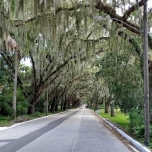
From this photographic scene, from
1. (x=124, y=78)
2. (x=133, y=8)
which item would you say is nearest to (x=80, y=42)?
(x=124, y=78)

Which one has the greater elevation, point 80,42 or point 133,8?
point 133,8

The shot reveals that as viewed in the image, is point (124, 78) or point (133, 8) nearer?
point (133, 8)

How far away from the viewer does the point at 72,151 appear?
832 cm

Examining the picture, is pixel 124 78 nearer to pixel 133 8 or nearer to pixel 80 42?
pixel 80 42

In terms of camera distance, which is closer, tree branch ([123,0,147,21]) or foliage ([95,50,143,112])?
tree branch ([123,0,147,21])

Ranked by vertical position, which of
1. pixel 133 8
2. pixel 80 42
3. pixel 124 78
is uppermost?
pixel 133 8

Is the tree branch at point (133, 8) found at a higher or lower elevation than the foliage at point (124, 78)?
higher

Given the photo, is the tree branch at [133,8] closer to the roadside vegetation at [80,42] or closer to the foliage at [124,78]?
the roadside vegetation at [80,42]

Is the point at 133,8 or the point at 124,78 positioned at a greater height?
the point at 133,8

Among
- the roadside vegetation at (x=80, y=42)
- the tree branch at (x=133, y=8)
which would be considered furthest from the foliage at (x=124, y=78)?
the tree branch at (x=133, y=8)

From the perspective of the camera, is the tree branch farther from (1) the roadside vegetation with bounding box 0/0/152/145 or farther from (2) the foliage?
(2) the foliage

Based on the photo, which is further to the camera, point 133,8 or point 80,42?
point 80,42

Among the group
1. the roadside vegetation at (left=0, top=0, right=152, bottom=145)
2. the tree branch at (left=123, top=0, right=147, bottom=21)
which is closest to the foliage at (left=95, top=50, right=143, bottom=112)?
the roadside vegetation at (left=0, top=0, right=152, bottom=145)

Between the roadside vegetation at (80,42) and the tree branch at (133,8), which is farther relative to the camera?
the roadside vegetation at (80,42)
